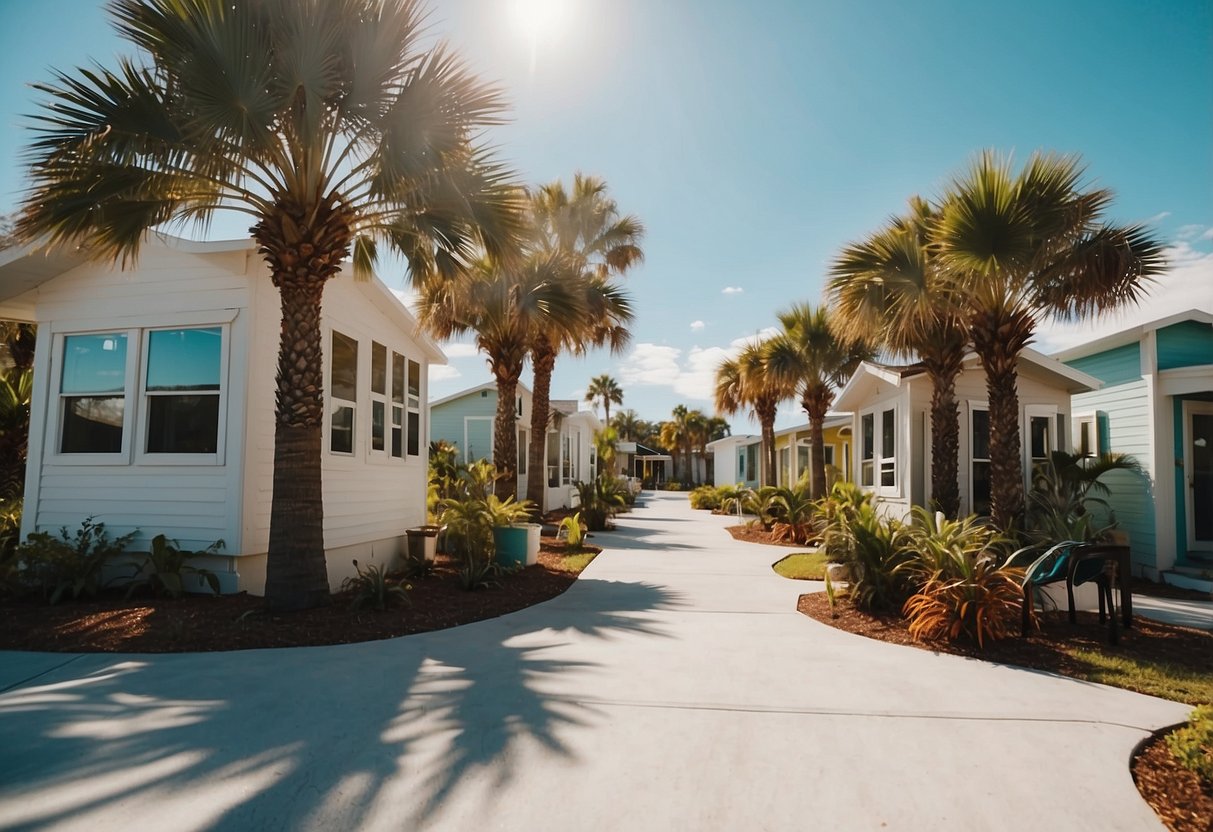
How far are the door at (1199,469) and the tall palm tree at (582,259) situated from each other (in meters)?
11.1

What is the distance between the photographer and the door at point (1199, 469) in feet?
35.5

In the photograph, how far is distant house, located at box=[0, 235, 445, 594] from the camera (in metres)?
7.76

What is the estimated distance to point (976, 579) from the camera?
6.26 meters

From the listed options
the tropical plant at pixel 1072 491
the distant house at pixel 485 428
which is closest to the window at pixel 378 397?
the tropical plant at pixel 1072 491

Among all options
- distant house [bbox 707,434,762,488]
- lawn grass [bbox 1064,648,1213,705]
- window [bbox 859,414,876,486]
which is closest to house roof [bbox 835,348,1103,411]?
window [bbox 859,414,876,486]

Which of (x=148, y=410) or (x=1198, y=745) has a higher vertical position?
(x=148, y=410)

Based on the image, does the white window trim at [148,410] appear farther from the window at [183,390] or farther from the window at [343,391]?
the window at [343,391]

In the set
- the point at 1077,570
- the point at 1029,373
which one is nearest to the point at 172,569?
the point at 1077,570

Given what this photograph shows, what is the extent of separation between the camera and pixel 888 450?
46.3 ft

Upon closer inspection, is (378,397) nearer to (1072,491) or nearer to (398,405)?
(398,405)

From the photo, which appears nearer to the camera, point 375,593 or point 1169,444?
point 375,593

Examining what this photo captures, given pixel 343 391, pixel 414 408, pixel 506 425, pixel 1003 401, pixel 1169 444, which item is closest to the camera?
pixel 1003 401

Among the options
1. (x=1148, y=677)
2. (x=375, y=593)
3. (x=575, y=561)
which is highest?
(x=375, y=593)

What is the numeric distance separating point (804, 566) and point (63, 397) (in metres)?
10.9
